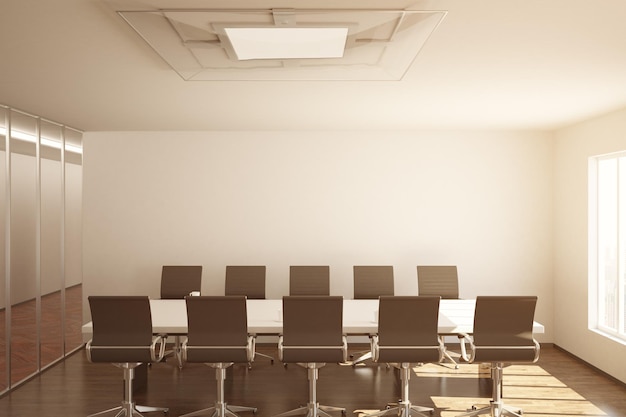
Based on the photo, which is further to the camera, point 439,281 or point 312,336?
point 439,281

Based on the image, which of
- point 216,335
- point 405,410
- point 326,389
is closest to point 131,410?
point 216,335

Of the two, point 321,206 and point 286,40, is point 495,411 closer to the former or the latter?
point 286,40

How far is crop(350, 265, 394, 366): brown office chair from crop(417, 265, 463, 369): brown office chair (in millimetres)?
357

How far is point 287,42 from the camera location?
3.24 meters

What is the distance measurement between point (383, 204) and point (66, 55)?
4519 millimetres

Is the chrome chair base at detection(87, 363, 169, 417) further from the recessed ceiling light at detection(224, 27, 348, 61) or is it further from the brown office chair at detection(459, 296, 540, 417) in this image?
the brown office chair at detection(459, 296, 540, 417)

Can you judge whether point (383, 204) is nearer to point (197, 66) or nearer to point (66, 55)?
point (197, 66)

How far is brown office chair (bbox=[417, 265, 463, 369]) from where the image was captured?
621 centimetres

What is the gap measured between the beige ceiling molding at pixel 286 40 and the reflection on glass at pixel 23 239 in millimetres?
2590

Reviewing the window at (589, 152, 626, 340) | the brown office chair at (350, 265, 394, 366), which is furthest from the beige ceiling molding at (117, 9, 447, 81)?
the window at (589, 152, 626, 340)

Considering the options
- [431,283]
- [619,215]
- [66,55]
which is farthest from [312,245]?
[66,55]

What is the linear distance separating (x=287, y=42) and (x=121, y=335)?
2.61 m

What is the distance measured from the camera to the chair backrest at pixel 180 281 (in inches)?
252

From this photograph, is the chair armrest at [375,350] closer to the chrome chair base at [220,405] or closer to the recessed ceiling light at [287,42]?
the chrome chair base at [220,405]
